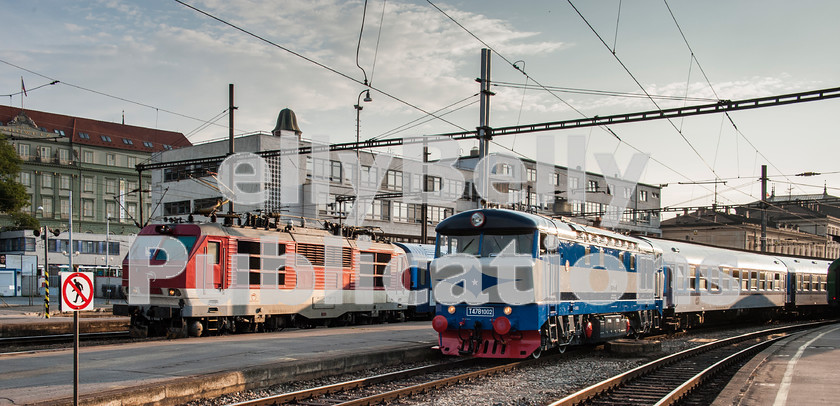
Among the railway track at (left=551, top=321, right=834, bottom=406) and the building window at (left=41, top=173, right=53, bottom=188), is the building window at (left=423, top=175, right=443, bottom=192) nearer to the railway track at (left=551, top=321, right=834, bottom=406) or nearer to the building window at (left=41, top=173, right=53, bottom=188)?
the railway track at (left=551, top=321, right=834, bottom=406)

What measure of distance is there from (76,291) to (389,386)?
515 centimetres

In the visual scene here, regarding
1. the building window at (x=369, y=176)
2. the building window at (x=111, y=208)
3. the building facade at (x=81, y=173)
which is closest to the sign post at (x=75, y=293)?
the building window at (x=369, y=176)

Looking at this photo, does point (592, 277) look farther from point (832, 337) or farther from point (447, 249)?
point (832, 337)

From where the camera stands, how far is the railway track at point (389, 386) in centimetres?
1032

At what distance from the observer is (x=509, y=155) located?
66.9 meters

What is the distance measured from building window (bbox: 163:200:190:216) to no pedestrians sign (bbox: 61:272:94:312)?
48.9 m

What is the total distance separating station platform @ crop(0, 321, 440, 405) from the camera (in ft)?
31.8

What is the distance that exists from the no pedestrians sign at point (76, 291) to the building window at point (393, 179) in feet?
160

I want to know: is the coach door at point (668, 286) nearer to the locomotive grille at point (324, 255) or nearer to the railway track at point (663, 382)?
the railway track at point (663, 382)

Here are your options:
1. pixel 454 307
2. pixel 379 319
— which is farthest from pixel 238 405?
pixel 379 319

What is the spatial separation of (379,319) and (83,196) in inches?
2612

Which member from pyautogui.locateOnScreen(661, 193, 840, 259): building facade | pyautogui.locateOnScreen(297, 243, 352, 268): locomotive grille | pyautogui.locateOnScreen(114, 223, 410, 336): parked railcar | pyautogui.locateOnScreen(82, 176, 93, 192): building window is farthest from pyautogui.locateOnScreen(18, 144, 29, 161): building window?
pyautogui.locateOnScreen(661, 193, 840, 259): building facade

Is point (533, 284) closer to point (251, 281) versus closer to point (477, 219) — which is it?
point (477, 219)

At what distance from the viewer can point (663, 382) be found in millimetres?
13008
